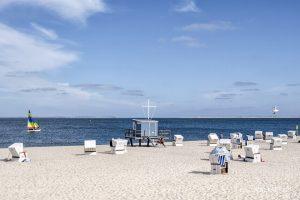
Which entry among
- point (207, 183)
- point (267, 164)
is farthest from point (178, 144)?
point (207, 183)

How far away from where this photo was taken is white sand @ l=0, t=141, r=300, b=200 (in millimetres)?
14359

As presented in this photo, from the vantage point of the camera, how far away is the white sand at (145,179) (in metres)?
14.4

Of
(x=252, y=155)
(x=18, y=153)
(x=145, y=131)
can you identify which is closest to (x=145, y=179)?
(x=252, y=155)

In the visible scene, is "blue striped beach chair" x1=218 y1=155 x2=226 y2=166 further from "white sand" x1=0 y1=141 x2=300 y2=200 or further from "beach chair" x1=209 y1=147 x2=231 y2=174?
"white sand" x1=0 y1=141 x2=300 y2=200

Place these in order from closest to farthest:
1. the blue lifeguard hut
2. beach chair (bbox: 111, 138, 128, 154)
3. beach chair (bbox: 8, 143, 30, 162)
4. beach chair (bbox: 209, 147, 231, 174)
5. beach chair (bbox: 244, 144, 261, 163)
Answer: beach chair (bbox: 209, 147, 231, 174) < beach chair (bbox: 244, 144, 261, 163) < beach chair (bbox: 8, 143, 30, 162) < beach chair (bbox: 111, 138, 128, 154) < the blue lifeguard hut

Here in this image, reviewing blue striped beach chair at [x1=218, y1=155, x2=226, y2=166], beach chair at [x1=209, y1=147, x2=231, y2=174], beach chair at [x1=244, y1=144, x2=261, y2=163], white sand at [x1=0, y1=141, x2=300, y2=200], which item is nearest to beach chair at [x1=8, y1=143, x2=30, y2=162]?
white sand at [x1=0, y1=141, x2=300, y2=200]

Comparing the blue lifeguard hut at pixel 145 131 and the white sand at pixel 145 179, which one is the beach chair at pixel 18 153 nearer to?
the white sand at pixel 145 179

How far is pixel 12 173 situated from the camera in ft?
63.0

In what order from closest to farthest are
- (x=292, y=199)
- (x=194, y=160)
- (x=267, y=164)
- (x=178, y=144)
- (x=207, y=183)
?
(x=292, y=199) → (x=207, y=183) → (x=267, y=164) → (x=194, y=160) → (x=178, y=144)

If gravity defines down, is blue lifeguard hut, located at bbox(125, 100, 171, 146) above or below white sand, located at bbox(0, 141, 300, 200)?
above

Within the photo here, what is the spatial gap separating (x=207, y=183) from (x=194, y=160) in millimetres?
8121

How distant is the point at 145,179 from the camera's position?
17422 millimetres

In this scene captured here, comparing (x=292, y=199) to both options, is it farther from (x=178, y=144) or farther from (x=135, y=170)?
(x=178, y=144)

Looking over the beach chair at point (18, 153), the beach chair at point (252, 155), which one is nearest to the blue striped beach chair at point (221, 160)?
the beach chair at point (252, 155)
